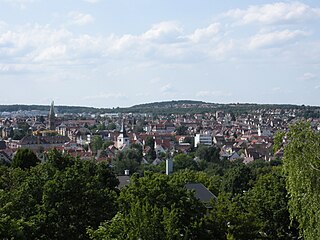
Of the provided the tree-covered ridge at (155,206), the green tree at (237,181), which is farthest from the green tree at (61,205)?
the green tree at (237,181)

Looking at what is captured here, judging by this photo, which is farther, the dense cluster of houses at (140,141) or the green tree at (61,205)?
the dense cluster of houses at (140,141)

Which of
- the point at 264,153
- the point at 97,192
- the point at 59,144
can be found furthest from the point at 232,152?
the point at 97,192

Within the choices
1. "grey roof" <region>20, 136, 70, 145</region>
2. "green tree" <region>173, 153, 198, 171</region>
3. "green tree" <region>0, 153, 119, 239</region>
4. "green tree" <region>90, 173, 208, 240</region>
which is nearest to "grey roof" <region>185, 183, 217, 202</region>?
"green tree" <region>90, 173, 208, 240</region>

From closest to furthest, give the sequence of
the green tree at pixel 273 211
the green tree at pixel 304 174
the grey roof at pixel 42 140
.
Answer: the green tree at pixel 304 174 < the green tree at pixel 273 211 < the grey roof at pixel 42 140

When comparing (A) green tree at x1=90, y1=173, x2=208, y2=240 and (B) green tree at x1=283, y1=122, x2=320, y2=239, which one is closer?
(B) green tree at x1=283, y1=122, x2=320, y2=239

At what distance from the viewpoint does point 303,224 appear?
57.3 feet

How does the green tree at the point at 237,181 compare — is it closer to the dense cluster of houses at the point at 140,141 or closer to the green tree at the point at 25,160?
the green tree at the point at 25,160

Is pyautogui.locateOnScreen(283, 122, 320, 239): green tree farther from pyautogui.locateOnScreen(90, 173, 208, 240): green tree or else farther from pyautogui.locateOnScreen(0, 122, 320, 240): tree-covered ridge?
pyautogui.locateOnScreen(90, 173, 208, 240): green tree

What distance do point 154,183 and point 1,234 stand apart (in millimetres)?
6787

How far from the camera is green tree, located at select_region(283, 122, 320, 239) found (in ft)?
55.2

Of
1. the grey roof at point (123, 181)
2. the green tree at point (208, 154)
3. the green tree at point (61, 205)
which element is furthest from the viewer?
the green tree at point (208, 154)

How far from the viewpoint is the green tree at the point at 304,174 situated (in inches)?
663

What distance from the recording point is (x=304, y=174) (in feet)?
55.6

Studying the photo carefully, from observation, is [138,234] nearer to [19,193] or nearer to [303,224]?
[303,224]
